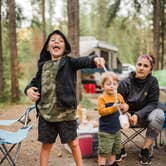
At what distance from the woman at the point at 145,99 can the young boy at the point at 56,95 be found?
1011 mm

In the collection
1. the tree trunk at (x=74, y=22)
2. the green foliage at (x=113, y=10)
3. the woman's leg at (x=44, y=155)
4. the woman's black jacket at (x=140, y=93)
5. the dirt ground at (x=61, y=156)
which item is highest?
the green foliage at (x=113, y=10)

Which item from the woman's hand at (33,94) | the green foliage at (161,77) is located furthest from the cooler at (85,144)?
the green foliage at (161,77)

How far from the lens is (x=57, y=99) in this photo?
10.7ft

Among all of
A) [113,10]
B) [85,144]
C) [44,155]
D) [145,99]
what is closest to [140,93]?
[145,99]

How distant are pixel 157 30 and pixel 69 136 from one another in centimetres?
975

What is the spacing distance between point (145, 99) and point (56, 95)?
55.1 inches

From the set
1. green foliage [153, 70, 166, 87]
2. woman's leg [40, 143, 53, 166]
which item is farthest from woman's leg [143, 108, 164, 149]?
woman's leg [40, 143, 53, 166]

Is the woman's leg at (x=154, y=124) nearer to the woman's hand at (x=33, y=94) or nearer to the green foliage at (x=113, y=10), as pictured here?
the woman's hand at (x=33, y=94)

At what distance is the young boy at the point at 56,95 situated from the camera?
3.28 m

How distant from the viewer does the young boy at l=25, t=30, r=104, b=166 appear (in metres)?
3.28

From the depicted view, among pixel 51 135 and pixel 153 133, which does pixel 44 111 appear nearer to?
pixel 51 135

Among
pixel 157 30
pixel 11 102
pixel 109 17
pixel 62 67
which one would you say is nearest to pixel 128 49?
pixel 109 17

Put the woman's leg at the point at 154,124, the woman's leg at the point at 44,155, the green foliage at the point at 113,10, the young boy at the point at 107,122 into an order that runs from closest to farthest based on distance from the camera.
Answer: the woman's leg at the point at 44,155, the young boy at the point at 107,122, the woman's leg at the point at 154,124, the green foliage at the point at 113,10

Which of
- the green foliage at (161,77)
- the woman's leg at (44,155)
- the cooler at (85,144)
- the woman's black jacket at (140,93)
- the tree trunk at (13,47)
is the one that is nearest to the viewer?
the woman's leg at (44,155)
